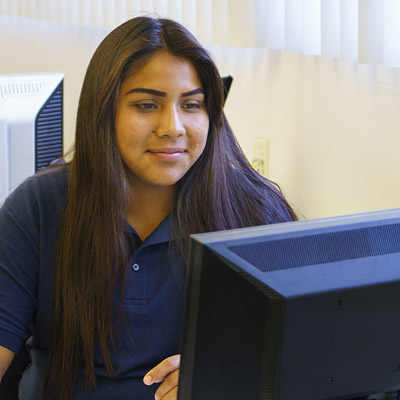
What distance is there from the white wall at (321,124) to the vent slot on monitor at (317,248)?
849 mm

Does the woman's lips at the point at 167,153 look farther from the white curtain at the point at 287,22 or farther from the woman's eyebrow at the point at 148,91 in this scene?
the white curtain at the point at 287,22

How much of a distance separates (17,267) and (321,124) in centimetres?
97

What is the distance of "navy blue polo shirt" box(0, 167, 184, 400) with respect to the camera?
1.22 meters

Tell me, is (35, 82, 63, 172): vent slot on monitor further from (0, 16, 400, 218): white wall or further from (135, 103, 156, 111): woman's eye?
(0, 16, 400, 218): white wall

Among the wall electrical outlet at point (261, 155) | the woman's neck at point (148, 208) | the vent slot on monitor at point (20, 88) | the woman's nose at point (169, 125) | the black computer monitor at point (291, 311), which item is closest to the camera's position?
the black computer monitor at point (291, 311)

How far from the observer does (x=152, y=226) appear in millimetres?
1315

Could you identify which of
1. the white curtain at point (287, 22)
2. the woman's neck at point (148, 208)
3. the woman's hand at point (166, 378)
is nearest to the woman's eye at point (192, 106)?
the woman's neck at point (148, 208)

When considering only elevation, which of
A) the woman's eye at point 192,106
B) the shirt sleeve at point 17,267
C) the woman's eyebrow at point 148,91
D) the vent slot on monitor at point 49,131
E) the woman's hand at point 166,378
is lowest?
the woman's hand at point 166,378

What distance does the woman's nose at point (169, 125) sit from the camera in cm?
118

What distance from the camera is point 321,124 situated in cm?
191

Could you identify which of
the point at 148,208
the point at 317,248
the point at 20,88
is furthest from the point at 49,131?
the point at 317,248

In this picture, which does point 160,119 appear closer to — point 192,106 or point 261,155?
point 192,106

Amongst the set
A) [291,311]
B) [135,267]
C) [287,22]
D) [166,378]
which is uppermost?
[287,22]

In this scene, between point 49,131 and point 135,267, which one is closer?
point 135,267
